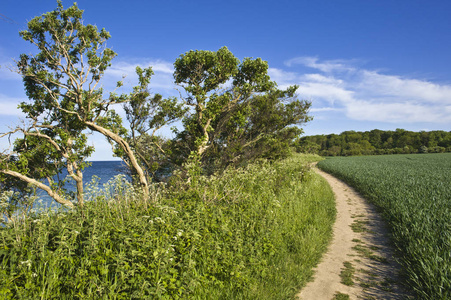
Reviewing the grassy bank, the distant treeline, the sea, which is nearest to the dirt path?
the grassy bank

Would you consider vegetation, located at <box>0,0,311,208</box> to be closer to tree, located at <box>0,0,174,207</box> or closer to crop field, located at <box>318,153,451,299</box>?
tree, located at <box>0,0,174,207</box>

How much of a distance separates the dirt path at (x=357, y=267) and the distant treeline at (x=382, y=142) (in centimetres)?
6679

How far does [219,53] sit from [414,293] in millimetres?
13651

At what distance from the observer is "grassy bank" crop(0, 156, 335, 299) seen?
3277mm

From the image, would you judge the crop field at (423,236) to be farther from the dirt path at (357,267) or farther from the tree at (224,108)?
the tree at (224,108)

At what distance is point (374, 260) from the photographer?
18.9 feet

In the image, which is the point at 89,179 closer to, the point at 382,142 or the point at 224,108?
the point at 224,108

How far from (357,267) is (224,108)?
469 inches

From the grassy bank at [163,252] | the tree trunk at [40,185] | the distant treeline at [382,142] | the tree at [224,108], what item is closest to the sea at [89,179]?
the tree trunk at [40,185]

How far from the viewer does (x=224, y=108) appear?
15.6m

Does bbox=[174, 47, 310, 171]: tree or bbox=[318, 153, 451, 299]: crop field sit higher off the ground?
bbox=[174, 47, 310, 171]: tree

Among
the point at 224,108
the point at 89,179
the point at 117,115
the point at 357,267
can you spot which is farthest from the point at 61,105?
the point at 89,179

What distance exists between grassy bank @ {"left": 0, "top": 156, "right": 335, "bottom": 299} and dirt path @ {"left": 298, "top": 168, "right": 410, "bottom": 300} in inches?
12.2

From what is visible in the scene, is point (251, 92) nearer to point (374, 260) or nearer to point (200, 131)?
point (200, 131)
